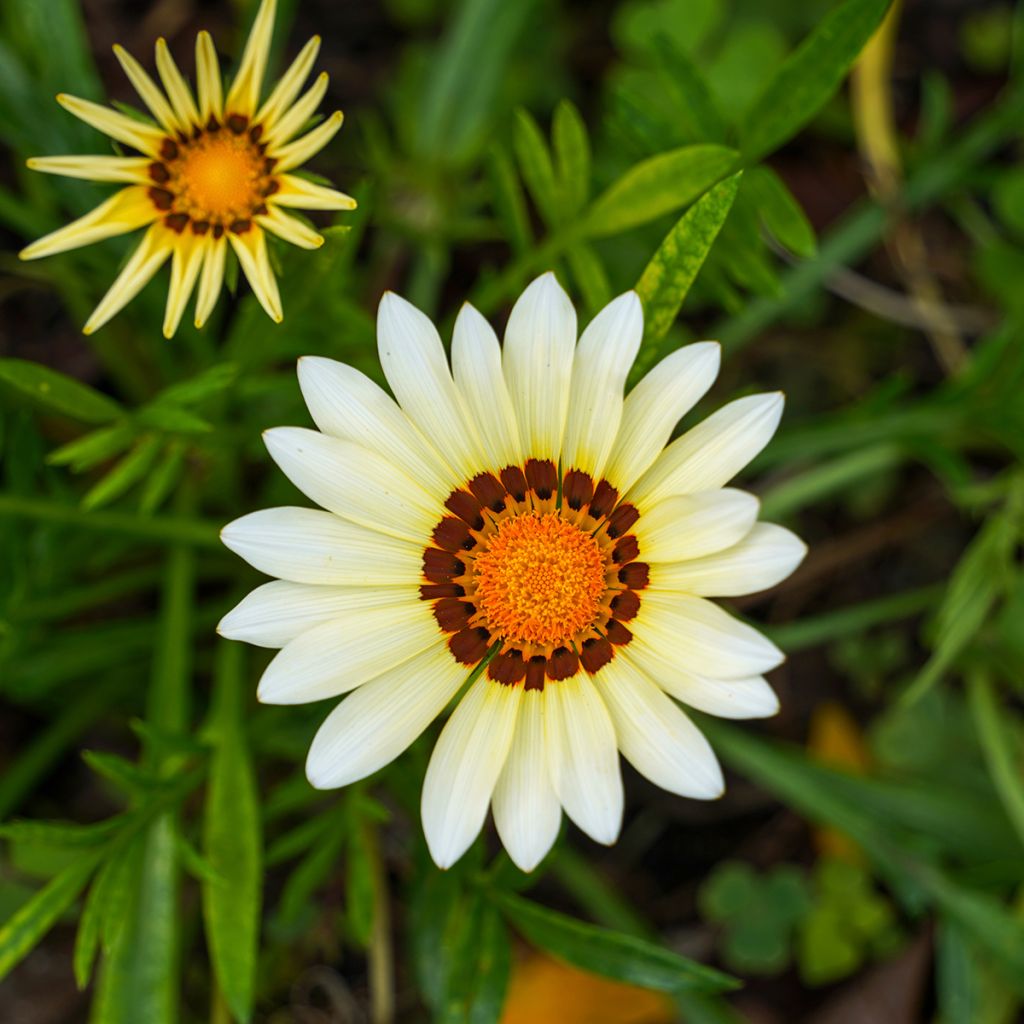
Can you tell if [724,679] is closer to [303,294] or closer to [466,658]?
[466,658]

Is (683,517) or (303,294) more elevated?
(303,294)

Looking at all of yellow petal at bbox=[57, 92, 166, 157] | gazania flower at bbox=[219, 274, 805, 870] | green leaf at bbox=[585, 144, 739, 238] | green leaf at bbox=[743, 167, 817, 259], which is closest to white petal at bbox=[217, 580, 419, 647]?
gazania flower at bbox=[219, 274, 805, 870]

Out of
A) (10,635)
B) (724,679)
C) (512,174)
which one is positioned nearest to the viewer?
(724,679)

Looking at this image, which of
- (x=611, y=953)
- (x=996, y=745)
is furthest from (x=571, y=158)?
(x=996, y=745)

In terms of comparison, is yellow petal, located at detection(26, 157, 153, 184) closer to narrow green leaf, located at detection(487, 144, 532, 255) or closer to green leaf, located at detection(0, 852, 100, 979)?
narrow green leaf, located at detection(487, 144, 532, 255)

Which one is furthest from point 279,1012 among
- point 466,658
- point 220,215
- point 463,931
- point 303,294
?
point 220,215

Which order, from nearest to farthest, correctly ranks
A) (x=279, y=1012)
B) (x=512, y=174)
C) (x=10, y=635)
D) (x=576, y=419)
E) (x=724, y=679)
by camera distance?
(x=724, y=679) → (x=576, y=419) → (x=10, y=635) → (x=512, y=174) → (x=279, y=1012)

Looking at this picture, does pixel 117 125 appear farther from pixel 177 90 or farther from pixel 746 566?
pixel 746 566
